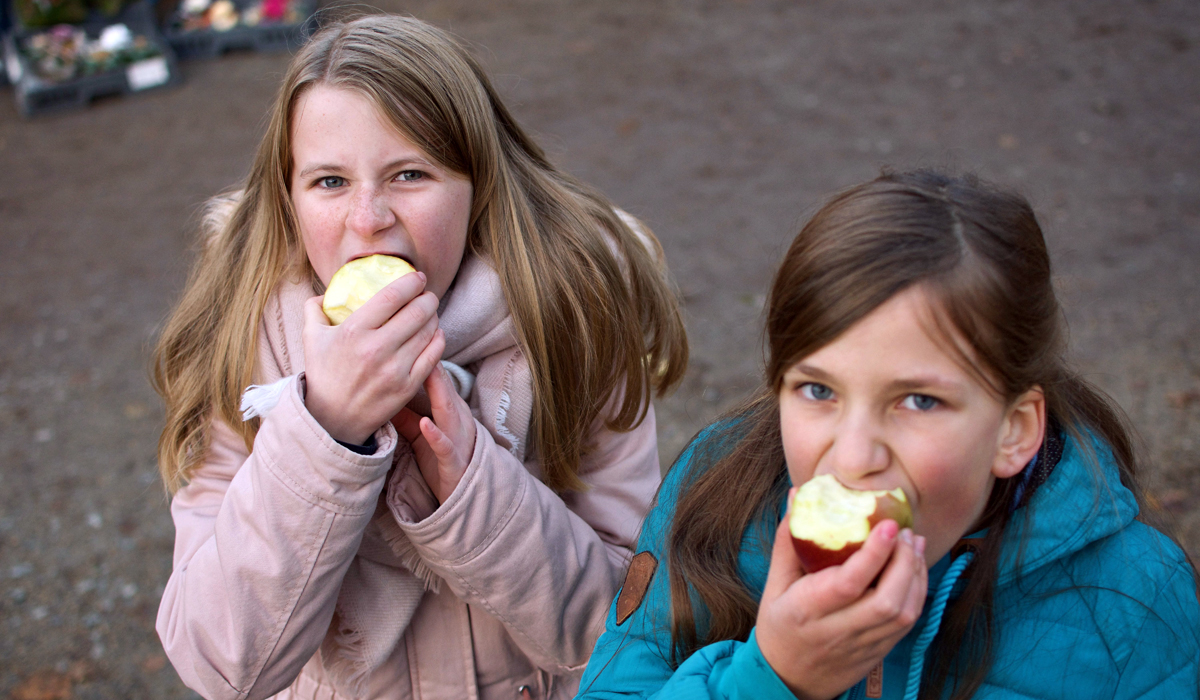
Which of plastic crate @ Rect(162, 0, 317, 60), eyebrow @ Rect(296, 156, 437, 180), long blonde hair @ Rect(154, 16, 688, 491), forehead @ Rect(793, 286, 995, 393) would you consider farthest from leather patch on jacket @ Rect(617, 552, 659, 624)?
plastic crate @ Rect(162, 0, 317, 60)

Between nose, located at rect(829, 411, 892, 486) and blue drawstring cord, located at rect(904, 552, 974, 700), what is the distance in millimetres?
255

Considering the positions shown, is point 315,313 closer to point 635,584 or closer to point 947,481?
point 635,584

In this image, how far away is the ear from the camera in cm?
135

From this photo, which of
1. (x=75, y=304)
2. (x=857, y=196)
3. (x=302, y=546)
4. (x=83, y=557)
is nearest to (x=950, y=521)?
(x=857, y=196)

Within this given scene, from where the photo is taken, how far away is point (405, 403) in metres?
1.59

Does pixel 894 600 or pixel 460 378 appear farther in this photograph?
pixel 460 378

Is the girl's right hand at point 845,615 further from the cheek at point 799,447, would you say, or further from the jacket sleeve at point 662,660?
the cheek at point 799,447

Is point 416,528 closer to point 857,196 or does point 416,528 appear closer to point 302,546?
point 302,546

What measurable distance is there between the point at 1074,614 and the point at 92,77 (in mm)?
7845

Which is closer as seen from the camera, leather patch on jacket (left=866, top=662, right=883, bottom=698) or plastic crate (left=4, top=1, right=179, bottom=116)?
leather patch on jacket (left=866, top=662, right=883, bottom=698)

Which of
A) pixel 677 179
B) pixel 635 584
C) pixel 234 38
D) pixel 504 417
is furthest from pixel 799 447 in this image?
pixel 234 38

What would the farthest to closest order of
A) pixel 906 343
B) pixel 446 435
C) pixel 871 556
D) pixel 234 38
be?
pixel 234 38, pixel 446 435, pixel 906 343, pixel 871 556

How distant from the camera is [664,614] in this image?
1.55m

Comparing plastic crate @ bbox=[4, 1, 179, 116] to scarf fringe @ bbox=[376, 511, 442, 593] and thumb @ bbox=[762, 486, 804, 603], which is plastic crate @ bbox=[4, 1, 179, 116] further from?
thumb @ bbox=[762, 486, 804, 603]
